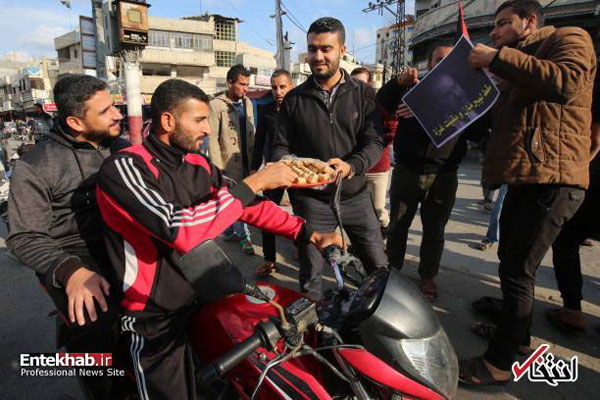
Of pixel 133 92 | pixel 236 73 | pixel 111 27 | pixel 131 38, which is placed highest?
pixel 111 27

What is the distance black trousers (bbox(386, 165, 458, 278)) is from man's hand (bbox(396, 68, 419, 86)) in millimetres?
746

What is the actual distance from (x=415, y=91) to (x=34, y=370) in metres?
3.34

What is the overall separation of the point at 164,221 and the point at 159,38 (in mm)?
Result: 45727

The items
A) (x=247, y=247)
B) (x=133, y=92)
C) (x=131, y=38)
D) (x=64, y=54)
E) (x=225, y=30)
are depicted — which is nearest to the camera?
(x=247, y=247)

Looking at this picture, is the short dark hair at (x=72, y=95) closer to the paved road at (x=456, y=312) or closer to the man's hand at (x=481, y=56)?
the paved road at (x=456, y=312)

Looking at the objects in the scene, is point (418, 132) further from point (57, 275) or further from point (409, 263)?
point (57, 275)

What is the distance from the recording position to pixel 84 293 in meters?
1.58

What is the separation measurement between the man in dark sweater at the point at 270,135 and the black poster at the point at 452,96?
1.66 metres

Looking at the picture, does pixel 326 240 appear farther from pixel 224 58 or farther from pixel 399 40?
pixel 224 58

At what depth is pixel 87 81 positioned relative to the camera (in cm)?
196

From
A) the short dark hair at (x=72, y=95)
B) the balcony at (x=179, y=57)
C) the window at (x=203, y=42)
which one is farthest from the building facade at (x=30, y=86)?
the short dark hair at (x=72, y=95)

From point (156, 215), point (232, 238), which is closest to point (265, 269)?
point (232, 238)

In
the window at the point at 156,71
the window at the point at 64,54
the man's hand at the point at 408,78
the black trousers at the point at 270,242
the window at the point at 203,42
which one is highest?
the window at the point at 64,54

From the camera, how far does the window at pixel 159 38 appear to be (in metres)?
39.7
